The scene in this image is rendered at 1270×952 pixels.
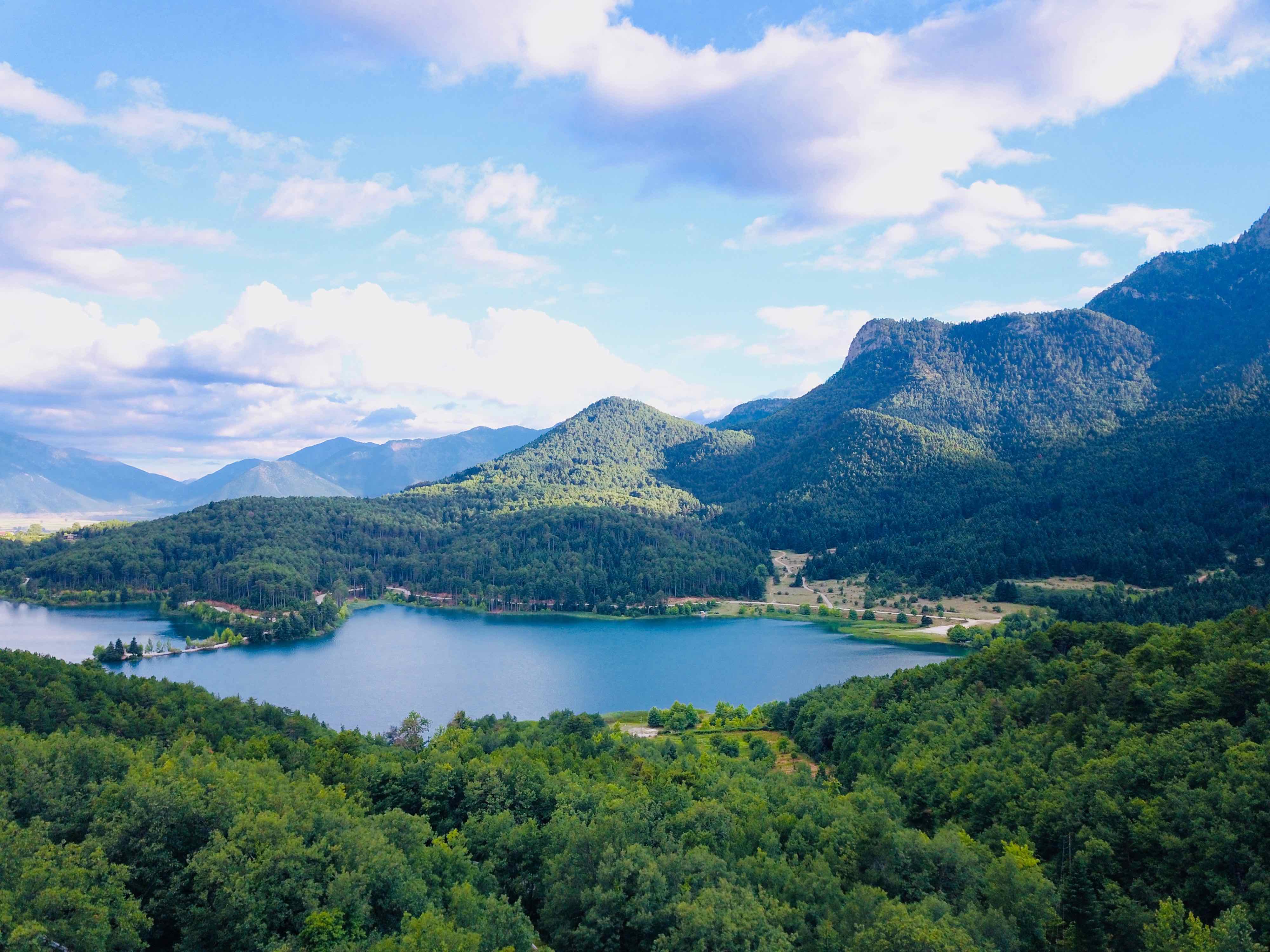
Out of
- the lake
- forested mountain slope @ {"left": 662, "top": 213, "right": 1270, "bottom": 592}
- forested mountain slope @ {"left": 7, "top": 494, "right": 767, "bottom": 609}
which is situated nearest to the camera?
the lake

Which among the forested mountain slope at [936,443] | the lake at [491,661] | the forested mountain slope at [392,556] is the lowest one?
the lake at [491,661]

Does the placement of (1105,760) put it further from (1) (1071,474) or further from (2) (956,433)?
(2) (956,433)

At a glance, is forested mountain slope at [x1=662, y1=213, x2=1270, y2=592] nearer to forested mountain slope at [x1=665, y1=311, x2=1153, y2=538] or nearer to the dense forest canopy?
forested mountain slope at [x1=665, y1=311, x2=1153, y2=538]

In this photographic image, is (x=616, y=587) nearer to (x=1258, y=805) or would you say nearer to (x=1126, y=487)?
(x=1126, y=487)

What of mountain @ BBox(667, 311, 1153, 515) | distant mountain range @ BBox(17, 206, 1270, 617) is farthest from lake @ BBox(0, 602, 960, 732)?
mountain @ BBox(667, 311, 1153, 515)

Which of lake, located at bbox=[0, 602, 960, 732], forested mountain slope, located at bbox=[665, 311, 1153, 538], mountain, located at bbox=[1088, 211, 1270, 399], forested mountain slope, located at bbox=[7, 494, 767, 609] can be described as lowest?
lake, located at bbox=[0, 602, 960, 732]

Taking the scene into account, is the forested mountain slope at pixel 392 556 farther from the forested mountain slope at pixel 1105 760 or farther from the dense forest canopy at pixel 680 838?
the dense forest canopy at pixel 680 838

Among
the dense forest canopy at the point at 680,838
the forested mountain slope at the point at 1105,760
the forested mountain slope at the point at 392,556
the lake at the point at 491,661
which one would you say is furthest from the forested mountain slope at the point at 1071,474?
the dense forest canopy at the point at 680,838
